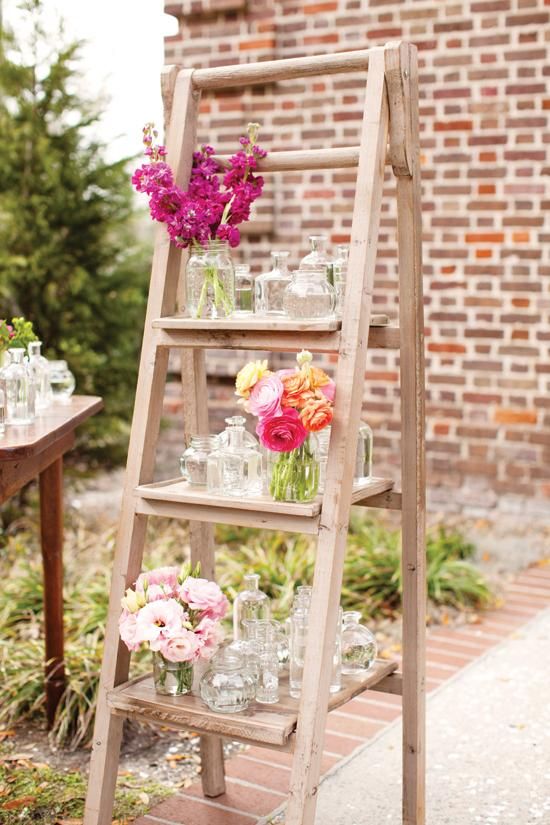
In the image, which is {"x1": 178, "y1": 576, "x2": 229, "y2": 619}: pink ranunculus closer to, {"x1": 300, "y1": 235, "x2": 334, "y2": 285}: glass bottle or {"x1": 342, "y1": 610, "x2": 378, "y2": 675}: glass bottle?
{"x1": 342, "y1": 610, "x2": 378, "y2": 675}: glass bottle

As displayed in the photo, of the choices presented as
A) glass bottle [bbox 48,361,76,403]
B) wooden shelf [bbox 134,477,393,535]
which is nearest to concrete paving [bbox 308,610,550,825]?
wooden shelf [bbox 134,477,393,535]

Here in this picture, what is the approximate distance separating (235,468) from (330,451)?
254mm

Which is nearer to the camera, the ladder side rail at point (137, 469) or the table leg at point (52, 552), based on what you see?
the ladder side rail at point (137, 469)

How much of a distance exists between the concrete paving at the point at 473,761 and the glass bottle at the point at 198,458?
999mm

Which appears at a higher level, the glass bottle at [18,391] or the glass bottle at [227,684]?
the glass bottle at [18,391]

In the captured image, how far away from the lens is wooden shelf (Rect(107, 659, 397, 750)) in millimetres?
→ 2191

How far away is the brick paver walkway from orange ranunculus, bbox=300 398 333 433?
3.87 ft

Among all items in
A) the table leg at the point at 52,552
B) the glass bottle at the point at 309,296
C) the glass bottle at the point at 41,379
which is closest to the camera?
the glass bottle at the point at 309,296

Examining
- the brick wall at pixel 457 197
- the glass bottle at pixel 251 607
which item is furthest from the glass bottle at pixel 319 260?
the brick wall at pixel 457 197

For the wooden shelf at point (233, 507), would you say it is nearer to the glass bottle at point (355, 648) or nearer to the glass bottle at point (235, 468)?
the glass bottle at point (235, 468)

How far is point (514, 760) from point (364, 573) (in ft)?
5.08

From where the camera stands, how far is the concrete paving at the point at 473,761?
2.79 m

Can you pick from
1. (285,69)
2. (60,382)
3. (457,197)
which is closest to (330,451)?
(285,69)

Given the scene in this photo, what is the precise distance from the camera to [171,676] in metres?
2.39
